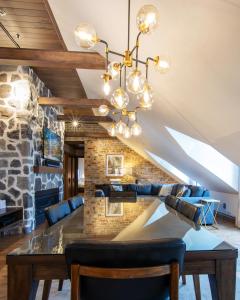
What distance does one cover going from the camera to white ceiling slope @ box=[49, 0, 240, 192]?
6.31 feet

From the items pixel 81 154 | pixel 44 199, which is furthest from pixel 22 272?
pixel 81 154

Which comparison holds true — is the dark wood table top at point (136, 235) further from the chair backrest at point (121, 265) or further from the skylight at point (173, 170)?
the skylight at point (173, 170)

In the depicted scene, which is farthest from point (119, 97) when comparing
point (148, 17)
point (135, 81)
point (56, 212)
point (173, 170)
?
point (173, 170)

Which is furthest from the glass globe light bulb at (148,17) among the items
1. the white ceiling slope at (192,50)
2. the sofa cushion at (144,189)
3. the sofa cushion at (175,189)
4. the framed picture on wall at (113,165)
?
the framed picture on wall at (113,165)

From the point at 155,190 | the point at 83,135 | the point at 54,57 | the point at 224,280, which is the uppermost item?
the point at 54,57

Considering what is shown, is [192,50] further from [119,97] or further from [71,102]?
[71,102]

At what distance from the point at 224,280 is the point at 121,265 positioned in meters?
0.71

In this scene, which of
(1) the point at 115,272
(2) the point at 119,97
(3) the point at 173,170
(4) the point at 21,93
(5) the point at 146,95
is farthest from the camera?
(3) the point at 173,170

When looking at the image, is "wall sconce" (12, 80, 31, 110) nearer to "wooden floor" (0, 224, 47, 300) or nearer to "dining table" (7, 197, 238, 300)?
"wooden floor" (0, 224, 47, 300)

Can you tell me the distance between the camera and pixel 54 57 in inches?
152

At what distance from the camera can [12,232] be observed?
5.01 metres

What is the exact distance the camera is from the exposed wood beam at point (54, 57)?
383 centimetres

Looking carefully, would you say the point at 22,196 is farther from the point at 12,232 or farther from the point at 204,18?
the point at 204,18

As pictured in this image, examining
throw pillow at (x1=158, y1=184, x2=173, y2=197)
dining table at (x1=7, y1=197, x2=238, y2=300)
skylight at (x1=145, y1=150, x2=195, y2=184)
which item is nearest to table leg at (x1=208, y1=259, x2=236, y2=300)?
dining table at (x1=7, y1=197, x2=238, y2=300)
